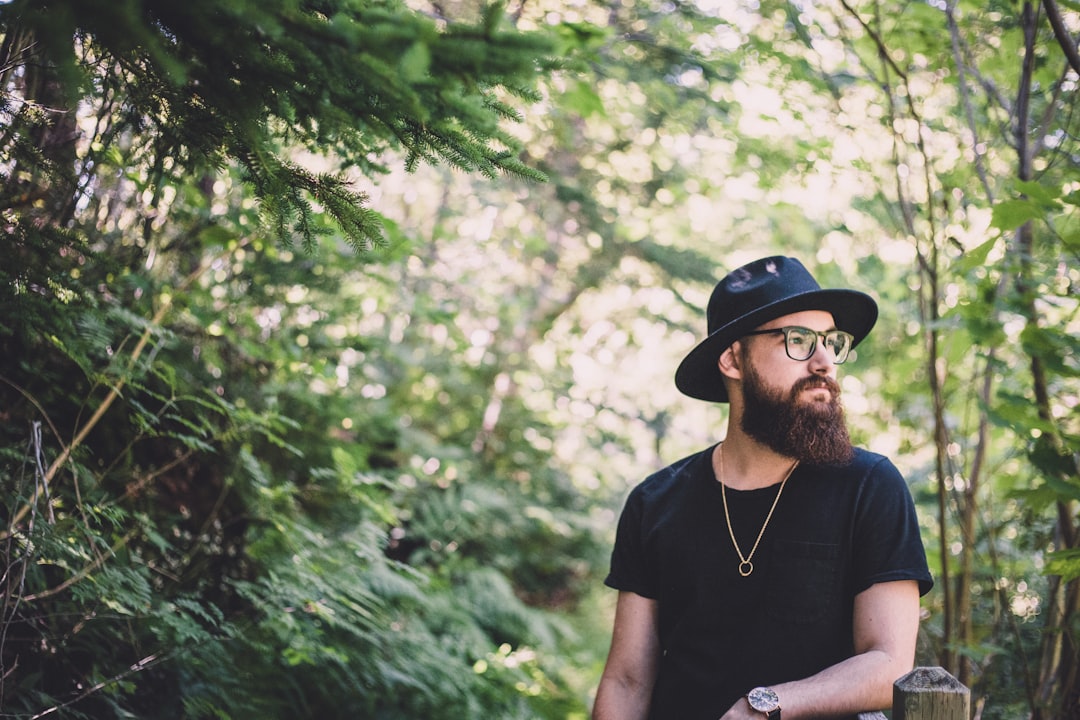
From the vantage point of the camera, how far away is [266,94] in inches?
76.7

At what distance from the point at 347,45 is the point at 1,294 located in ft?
5.50

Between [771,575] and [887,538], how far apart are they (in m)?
0.38

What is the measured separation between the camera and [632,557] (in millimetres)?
2941

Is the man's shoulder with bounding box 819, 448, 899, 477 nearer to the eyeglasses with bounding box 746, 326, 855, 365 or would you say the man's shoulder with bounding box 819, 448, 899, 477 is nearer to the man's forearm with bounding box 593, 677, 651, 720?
the eyeglasses with bounding box 746, 326, 855, 365

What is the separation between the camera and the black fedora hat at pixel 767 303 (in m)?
2.81

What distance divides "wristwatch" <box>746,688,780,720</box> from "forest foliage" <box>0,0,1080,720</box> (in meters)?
1.15

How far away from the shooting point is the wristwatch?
2.26 m

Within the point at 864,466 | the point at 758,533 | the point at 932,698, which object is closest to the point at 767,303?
the point at 864,466

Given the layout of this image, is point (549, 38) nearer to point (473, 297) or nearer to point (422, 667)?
point (422, 667)

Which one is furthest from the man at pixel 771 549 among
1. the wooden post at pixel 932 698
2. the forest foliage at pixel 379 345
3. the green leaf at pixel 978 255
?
the forest foliage at pixel 379 345

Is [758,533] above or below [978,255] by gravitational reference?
below

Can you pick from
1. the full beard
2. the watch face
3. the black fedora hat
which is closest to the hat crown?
the black fedora hat

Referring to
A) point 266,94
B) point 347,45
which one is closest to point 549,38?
point 347,45

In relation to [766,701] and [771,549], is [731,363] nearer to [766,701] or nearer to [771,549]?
[771,549]
